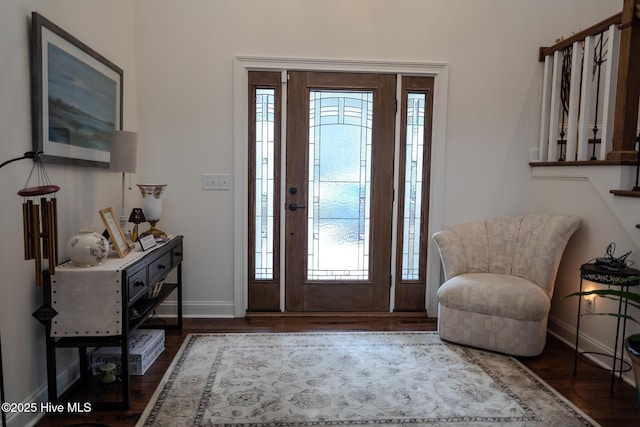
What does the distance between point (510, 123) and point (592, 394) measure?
7.31 ft

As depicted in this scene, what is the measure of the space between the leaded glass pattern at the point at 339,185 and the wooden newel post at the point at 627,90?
69.0 inches

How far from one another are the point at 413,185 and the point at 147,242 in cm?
223

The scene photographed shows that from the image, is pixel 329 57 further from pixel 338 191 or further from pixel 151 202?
pixel 151 202

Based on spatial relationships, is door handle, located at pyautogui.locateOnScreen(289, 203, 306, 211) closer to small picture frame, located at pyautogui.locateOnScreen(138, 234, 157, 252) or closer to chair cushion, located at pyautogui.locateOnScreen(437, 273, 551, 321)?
small picture frame, located at pyautogui.locateOnScreen(138, 234, 157, 252)

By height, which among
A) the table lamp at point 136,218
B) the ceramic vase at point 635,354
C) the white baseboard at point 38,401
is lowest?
the white baseboard at point 38,401

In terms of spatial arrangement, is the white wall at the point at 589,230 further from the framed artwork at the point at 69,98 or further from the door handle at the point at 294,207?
the framed artwork at the point at 69,98

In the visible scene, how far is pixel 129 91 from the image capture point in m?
3.38

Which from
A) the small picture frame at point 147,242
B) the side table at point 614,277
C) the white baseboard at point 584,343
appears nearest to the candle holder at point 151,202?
the small picture frame at point 147,242

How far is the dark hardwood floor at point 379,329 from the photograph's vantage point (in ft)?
7.22

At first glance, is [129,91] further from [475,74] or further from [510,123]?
[510,123]

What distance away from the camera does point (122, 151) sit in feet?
8.48

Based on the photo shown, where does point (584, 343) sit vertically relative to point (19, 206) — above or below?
below

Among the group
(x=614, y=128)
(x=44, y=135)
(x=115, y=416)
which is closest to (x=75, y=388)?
(x=115, y=416)

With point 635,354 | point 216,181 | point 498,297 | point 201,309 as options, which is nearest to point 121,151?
point 216,181
